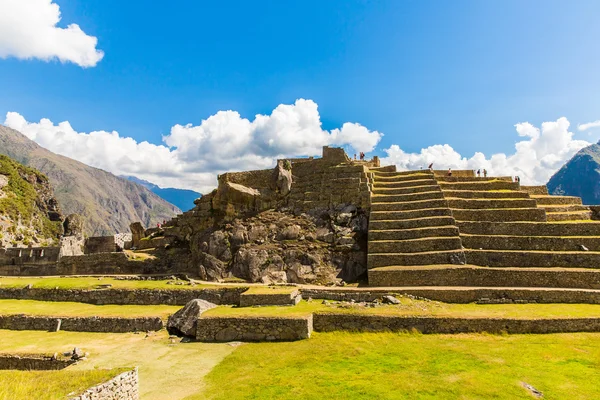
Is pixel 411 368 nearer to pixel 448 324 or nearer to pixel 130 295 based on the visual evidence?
pixel 448 324

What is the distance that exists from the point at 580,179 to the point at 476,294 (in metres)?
190

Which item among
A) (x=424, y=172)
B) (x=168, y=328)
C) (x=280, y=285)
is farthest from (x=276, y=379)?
(x=424, y=172)

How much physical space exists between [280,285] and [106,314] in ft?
35.2

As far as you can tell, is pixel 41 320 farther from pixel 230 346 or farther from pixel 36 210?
pixel 36 210

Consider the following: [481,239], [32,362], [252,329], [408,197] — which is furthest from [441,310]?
[32,362]

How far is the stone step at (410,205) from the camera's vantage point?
91.8ft

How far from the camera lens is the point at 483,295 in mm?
20438

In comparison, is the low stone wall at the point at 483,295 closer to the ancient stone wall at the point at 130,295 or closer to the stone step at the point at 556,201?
the ancient stone wall at the point at 130,295

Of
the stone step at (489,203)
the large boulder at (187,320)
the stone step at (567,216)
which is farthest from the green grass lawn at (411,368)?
the stone step at (567,216)

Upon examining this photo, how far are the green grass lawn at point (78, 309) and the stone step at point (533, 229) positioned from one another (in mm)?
21087

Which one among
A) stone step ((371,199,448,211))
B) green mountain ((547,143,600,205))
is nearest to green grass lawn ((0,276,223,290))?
stone step ((371,199,448,211))

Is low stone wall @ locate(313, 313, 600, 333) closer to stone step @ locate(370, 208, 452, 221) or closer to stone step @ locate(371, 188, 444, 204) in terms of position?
stone step @ locate(370, 208, 452, 221)

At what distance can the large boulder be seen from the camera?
18500 millimetres

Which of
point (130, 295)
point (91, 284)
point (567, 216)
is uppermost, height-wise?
point (567, 216)
